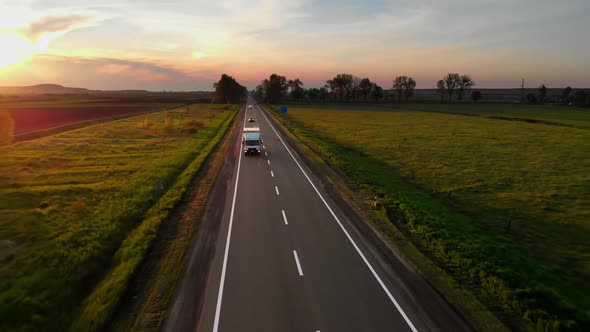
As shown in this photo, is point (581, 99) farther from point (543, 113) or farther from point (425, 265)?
point (425, 265)

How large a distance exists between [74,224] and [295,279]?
13.3 m

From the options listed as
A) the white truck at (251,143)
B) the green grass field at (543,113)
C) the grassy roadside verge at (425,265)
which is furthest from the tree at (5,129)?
the green grass field at (543,113)

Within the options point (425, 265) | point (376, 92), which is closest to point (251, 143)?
point (425, 265)

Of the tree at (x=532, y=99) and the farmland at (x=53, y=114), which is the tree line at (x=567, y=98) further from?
the farmland at (x=53, y=114)

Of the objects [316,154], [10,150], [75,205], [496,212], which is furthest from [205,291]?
[10,150]

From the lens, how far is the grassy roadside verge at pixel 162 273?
11281 millimetres

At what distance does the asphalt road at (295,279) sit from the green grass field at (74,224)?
9.95ft

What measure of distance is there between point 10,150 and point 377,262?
47527 millimetres

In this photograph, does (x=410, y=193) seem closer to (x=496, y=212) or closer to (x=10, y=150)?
(x=496, y=212)

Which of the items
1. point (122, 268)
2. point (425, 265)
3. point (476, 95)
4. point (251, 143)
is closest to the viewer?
point (122, 268)

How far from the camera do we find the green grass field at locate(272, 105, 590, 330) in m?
13.1

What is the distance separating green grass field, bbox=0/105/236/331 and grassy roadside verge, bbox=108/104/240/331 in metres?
0.55

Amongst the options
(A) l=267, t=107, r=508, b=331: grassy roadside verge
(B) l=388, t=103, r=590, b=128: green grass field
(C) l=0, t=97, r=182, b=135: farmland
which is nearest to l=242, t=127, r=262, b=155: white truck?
(A) l=267, t=107, r=508, b=331: grassy roadside verge

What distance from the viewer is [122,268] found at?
14273 mm
